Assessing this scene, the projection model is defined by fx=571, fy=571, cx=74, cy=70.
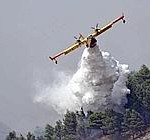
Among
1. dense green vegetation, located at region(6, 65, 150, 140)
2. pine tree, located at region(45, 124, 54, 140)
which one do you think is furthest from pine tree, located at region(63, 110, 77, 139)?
pine tree, located at region(45, 124, 54, 140)

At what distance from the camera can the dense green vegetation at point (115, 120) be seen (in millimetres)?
131875

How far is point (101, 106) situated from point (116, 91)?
6.93 metres

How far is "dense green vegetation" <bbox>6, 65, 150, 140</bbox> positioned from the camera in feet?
433

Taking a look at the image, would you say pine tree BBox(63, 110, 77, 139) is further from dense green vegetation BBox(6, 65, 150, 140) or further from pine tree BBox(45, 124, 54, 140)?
pine tree BBox(45, 124, 54, 140)

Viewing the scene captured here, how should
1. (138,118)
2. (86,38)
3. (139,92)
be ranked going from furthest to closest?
(139,92) → (138,118) → (86,38)

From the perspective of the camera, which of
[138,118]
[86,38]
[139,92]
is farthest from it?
[139,92]

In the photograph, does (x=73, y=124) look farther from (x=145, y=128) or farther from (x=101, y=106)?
(x=145, y=128)

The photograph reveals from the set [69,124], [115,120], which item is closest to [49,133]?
[69,124]

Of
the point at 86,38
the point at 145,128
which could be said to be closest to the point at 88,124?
the point at 145,128

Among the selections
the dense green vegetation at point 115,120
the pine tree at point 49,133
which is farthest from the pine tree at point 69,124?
the pine tree at point 49,133

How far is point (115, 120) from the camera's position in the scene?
13238 centimetres

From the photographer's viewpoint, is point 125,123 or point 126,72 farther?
point 126,72

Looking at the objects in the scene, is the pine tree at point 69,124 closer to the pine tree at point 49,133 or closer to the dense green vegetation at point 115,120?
the dense green vegetation at point 115,120

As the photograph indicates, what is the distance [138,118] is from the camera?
130500mm
